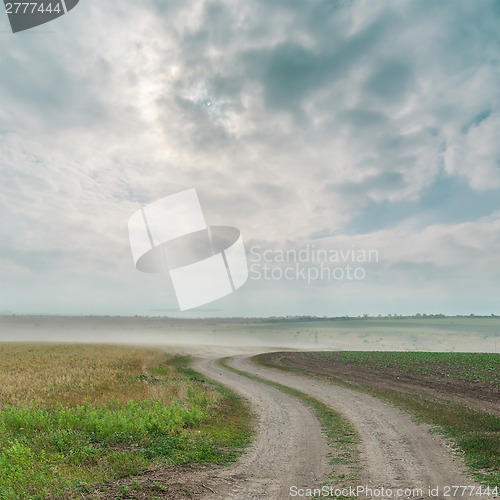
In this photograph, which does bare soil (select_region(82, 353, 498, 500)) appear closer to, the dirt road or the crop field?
the dirt road

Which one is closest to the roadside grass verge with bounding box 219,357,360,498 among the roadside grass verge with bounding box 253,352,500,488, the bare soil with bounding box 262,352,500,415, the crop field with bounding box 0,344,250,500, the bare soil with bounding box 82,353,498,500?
the bare soil with bounding box 82,353,498,500

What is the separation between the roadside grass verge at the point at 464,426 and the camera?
10.3 meters

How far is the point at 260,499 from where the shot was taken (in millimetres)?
8305

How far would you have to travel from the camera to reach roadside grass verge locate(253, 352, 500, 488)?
1030 centimetres

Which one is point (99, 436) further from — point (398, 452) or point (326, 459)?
point (398, 452)

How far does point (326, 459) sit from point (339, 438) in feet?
9.18

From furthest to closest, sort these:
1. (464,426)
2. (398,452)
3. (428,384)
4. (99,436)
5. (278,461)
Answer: (428,384) → (464,426) → (99,436) → (398,452) → (278,461)

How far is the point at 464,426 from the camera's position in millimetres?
15117

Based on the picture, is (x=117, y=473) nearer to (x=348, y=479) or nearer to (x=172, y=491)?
(x=172, y=491)

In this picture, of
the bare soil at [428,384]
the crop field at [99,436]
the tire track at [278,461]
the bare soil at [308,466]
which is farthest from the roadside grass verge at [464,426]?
the crop field at [99,436]

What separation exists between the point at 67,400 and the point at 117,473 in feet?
36.6

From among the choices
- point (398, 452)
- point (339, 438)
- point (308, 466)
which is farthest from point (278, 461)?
point (398, 452)

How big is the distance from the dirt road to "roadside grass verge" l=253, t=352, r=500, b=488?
554 mm

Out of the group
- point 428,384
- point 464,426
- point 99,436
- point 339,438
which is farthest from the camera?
point 428,384
